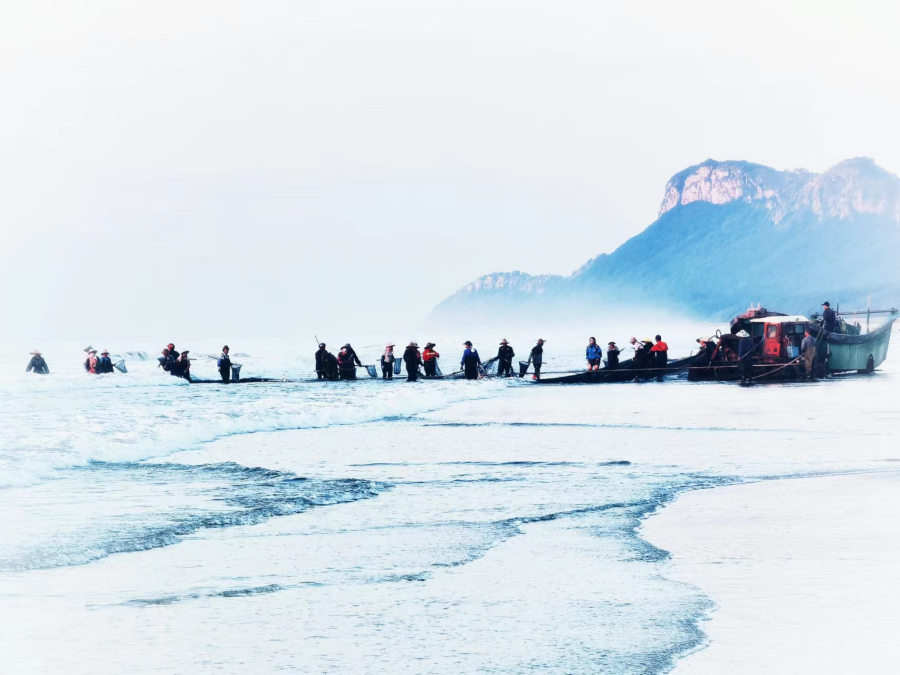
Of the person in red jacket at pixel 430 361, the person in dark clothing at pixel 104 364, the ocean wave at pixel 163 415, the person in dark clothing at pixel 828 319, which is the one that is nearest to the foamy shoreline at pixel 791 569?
the ocean wave at pixel 163 415

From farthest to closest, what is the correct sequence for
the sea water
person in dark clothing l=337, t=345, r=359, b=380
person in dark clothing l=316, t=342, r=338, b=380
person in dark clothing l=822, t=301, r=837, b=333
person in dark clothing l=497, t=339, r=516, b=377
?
person in dark clothing l=497, t=339, r=516, b=377, person in dark clothing l=316, t=342, r=338, b=380, person in dark clothing l=337, t=345, r=359, b=380, person in dark clothing l=822, t=301, r=837, b=333, the sea water

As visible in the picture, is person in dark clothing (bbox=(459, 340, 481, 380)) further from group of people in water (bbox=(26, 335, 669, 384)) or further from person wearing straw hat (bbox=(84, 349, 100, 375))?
person wearing straw hat (bbox=(84, 349, 100, 375))

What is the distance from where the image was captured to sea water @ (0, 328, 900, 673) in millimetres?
5863

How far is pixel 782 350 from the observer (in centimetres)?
3659

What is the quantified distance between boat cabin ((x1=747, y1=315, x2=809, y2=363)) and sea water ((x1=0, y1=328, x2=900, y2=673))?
14.5 m

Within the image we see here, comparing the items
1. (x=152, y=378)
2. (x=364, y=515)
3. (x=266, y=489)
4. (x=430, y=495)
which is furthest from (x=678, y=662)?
(x=152, y=378)

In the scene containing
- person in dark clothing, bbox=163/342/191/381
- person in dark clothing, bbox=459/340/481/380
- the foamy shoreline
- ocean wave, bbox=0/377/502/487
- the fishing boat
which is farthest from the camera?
person in dark clothing, bbox=163/342/191/381

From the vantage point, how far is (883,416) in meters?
21.0

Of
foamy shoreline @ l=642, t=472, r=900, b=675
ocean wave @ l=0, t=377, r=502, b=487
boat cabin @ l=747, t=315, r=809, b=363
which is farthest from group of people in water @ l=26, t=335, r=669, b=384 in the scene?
foamy shoreline @ l=642, t=472, r=900, b=675

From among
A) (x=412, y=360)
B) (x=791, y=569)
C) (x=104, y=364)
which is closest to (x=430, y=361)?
(x=412, y=360)

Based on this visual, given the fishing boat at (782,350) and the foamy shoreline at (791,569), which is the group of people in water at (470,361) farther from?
the foamy shoreline at (791,569)

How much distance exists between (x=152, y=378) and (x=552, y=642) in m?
37.0

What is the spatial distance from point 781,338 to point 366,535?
30163 millimetres

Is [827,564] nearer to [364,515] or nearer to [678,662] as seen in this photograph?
[678,662]
